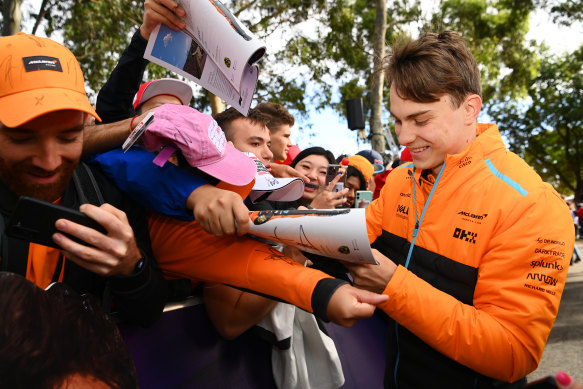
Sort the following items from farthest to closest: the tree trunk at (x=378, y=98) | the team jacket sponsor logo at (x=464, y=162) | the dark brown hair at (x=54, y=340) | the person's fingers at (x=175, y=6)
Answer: the tree trunk at (x=378, y=98)
the team jacket sponsor logo at (x=464, y=162)
the person's fingers at (x=175, y=6)
the dark brown hair at (x=54, y=340)

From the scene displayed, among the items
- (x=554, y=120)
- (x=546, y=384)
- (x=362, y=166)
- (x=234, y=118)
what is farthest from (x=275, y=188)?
(x=554, y=120)

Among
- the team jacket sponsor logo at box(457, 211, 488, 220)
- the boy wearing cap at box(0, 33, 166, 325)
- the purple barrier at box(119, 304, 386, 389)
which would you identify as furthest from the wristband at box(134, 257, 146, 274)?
the team jacket sponsor logo at box(457, 211, 488, 220)

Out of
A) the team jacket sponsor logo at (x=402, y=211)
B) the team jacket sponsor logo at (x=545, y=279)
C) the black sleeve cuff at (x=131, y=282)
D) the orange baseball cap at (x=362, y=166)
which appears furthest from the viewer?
the orange baseball cap at (x=362, y=166)

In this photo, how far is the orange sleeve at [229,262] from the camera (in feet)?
4.16

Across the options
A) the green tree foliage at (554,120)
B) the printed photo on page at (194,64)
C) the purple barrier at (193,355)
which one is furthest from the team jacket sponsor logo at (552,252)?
the green tree foliage at (554,120)

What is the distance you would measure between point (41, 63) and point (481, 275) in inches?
61.3

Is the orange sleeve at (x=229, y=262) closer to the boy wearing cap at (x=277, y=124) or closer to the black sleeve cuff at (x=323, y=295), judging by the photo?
the black sleeve cuff at (x=323, y=295)

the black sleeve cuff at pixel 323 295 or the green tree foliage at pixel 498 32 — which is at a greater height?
the green tree foliage at pixel 498 32

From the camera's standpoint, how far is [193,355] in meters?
1.70

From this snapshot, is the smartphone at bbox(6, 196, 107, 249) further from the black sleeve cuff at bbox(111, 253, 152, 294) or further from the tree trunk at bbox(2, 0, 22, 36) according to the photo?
the tree trunk at bbox(2, 0, 22, 36)

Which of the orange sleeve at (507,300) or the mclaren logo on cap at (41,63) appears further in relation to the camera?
the orange sleeve at (507,300)

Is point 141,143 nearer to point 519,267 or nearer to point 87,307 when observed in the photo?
point 87,307

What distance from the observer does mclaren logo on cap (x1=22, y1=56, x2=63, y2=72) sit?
3.99ft

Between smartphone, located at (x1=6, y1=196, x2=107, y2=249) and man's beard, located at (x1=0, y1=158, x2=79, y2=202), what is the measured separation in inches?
9.9
